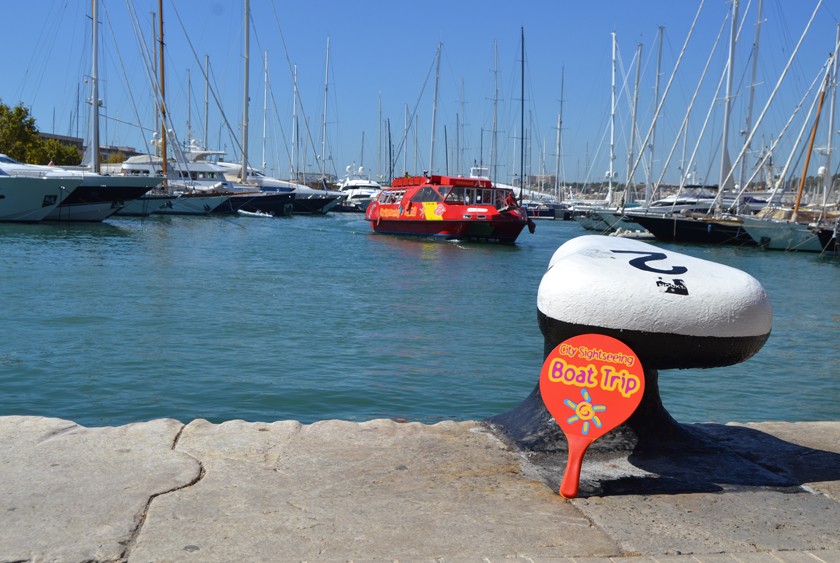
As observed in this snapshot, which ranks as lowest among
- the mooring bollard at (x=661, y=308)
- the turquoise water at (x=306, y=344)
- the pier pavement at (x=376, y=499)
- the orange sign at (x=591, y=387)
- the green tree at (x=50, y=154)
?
the turquoise water at (x=306, y=344)

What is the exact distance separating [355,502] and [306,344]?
28.8 feet

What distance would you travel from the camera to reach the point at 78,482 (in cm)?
361

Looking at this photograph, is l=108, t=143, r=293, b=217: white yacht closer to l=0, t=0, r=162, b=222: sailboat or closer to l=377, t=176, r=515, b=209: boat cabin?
l=0, t=0, r=162, b=222: sailboat

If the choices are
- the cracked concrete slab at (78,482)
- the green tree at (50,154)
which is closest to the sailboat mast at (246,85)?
the green tree at (50,154)

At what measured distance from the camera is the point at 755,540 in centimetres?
324

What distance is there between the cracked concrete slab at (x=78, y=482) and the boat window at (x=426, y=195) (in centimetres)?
3265

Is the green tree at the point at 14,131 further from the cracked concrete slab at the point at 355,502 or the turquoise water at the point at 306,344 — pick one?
the cracked concrete slab at the point at 355,502

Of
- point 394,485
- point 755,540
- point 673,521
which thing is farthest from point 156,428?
point 755,540

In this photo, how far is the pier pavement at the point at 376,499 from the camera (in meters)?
3.07

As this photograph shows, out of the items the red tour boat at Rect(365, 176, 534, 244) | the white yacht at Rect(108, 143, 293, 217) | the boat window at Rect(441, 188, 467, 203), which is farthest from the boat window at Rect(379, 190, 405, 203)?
the white yacht at Rect(108, 143, 293, 217)

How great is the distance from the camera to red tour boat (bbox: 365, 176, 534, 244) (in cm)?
3516

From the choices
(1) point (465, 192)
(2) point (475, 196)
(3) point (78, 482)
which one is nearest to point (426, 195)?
(1) point (465, 192)

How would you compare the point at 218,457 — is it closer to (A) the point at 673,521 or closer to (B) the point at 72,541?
(B) the point at 72,541

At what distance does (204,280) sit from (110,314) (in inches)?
231
